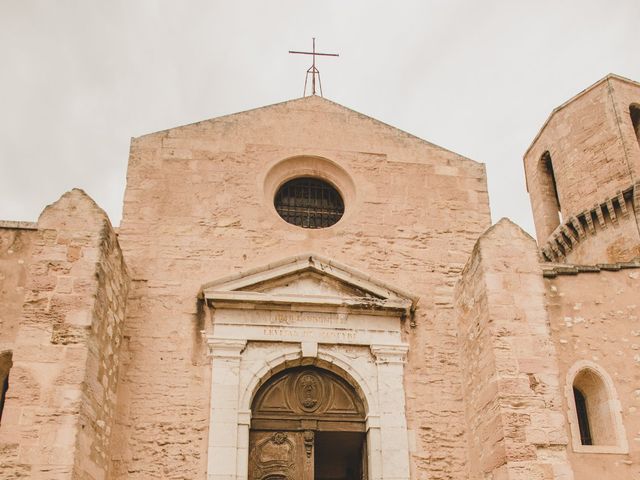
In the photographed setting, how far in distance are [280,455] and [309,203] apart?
12.3 feet

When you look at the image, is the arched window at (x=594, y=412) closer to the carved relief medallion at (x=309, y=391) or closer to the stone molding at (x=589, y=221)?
the carved relief medallion at (x=309, y=391)

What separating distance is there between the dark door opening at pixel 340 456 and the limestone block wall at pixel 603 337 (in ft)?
8.38

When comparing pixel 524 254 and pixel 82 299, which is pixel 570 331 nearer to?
pixel 524 254

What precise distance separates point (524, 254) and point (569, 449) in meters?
2.38

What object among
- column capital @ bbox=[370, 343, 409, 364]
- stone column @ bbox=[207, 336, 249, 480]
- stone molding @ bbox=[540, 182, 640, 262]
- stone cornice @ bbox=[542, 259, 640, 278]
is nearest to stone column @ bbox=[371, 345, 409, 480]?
column capital @ bbox=[370, 343, 409, 364]

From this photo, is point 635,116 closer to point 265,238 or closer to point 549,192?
point 549,192

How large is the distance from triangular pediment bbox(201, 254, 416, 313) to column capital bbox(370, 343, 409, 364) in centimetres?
52

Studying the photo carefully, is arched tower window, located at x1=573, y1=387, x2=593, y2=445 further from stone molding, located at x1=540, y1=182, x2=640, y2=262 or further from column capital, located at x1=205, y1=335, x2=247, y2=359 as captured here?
stone molding, located at x1=540, y1=182, x2=640, y2=262

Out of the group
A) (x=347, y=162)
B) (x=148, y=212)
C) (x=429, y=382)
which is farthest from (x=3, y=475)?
(x=347, y=162)

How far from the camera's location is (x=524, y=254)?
361 inches

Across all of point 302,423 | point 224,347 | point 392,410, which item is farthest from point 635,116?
point 224,347

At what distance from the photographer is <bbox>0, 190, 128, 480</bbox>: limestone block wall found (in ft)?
24.0

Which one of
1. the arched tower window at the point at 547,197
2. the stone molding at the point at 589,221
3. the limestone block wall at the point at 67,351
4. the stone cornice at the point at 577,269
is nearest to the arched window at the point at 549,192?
the arched tower window at the point at 547,197

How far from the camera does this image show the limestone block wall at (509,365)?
7934 mm
